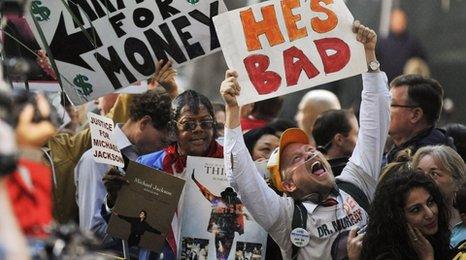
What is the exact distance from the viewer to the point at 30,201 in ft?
16.7

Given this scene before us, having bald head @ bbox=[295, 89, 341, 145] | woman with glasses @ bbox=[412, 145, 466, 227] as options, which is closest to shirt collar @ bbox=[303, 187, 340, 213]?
woman with glasses @ bbox=[412, 145, 466, 227]

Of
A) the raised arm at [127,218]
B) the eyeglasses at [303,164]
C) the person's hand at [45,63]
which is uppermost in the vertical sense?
the person's hand at [45,63]

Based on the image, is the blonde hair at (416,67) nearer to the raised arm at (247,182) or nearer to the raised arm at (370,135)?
the raised arm at (370,135)

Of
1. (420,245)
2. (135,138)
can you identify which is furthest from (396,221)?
(135,138)

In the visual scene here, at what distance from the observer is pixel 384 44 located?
16.9 meters

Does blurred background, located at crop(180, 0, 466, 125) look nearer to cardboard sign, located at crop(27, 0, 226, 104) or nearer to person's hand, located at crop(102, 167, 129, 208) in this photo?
cardboard sign, located at crop(27, 0, 226, 104)

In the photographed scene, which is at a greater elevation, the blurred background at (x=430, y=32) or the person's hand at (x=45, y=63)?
the person's hand at (x=45, y=63)

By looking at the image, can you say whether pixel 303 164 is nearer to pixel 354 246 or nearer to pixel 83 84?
pixel 354 246

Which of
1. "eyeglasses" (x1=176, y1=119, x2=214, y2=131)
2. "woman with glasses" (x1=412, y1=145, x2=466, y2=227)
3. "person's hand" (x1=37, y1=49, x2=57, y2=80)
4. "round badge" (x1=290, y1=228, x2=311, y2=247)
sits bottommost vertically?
"round badge" (x1=290, y1=228, x2=311, y2=247)

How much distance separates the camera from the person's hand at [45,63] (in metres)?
9.35

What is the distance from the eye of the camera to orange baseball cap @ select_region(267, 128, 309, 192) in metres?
8.59

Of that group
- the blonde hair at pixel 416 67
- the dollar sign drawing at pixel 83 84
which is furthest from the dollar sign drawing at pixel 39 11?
the blonde hair at pixel 416 67

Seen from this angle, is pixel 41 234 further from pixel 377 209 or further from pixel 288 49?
pixel 288 49

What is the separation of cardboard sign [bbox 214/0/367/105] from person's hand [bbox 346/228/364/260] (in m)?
1.13
